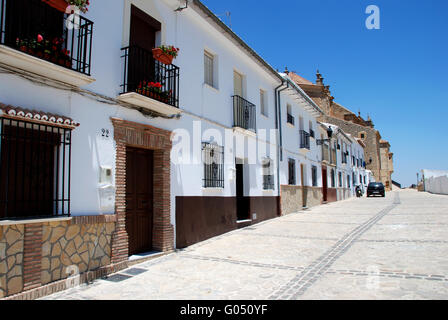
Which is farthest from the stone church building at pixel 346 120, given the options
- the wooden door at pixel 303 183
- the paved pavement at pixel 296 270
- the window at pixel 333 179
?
the paved pavement at pixel 296 270

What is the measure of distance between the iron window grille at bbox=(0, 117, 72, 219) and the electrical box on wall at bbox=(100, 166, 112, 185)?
0.66 m

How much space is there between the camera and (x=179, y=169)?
7.53 m

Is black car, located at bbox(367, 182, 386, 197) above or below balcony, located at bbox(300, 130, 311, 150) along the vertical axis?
below

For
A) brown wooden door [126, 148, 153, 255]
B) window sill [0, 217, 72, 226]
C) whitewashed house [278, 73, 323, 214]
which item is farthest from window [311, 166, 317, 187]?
window sill [0, 217, 72, 226]

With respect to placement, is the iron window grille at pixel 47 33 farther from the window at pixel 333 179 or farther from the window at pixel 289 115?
the window at pixel 333 179

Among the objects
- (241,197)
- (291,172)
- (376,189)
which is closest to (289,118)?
(291,172)

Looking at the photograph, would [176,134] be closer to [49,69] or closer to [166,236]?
[166,236]

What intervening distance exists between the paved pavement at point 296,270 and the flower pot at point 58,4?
4061 mm

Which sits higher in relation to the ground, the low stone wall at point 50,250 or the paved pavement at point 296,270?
the low stone wall at point 50,250

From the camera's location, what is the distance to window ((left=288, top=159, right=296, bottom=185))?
49.5 feet

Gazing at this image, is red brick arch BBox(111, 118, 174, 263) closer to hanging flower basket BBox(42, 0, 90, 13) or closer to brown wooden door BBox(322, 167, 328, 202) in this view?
hanging flower basket BBox(42, 0, 90, 13)

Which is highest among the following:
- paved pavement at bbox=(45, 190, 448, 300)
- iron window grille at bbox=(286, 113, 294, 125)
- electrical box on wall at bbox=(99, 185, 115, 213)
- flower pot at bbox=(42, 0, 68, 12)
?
iron window grille at bbox=(286, 113, 294, 125)

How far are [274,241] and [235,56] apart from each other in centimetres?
590

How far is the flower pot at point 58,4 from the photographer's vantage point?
4.62 m
